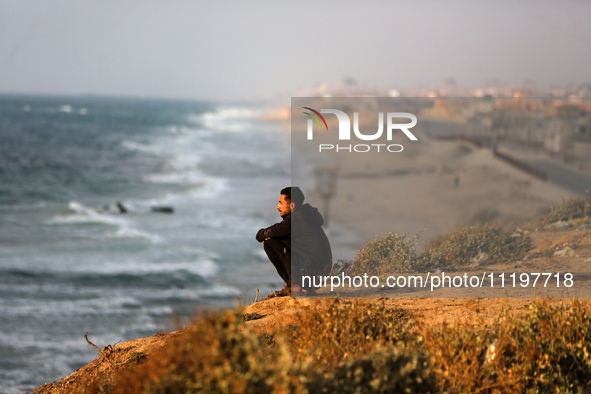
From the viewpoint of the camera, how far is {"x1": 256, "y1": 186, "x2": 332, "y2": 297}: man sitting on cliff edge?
7.18m

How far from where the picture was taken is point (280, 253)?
7.28 m

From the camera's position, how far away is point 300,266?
7.37 m

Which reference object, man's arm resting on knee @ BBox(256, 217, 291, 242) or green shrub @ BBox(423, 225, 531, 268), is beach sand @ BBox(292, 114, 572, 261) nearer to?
green shrub @ BBox(423, 225, 531, 268)

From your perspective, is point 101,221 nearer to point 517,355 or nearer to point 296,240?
point 296,240

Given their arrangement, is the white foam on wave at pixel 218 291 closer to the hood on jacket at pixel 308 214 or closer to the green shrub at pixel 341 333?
the hood on jacket at pixel 308 214

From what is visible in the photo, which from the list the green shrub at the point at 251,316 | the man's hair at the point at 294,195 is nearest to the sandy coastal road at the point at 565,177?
the man's hair at the point at 294,195

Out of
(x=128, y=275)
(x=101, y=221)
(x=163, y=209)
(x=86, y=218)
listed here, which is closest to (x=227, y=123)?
(x=163, y=209)

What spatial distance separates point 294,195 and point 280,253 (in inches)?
27.5

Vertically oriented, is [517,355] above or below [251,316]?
above

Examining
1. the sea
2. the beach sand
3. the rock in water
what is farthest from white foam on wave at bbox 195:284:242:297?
the rock in water

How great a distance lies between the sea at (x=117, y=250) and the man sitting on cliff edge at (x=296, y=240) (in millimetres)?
1320

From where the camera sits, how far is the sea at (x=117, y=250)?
517 inches

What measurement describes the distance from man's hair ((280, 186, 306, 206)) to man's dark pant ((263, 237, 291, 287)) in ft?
1.56

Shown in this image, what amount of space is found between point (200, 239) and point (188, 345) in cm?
1901
